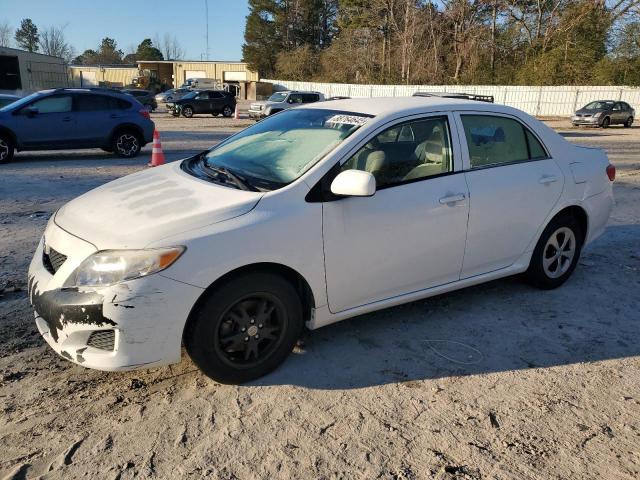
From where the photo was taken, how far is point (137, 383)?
321cm

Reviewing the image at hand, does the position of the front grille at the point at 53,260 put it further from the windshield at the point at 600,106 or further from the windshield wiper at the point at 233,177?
the windshield at the point at 600,106

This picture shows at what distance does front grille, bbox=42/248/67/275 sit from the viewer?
10.0ft

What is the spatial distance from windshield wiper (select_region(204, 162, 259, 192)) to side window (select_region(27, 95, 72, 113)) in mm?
9942

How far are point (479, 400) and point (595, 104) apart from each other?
3079 centimetres

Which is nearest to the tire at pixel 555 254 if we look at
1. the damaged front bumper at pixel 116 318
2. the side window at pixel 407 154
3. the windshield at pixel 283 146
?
the side window at pixel 407 154

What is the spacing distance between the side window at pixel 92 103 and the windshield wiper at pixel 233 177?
10.1m

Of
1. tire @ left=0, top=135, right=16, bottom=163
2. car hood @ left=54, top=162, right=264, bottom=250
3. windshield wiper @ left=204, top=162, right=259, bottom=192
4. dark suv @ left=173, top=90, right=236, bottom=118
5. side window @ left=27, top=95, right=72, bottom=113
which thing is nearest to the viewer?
car hood @ left=54, top=162, right=264, bottom=250

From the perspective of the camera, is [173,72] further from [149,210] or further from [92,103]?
[149,210]

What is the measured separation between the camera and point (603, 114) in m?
28.1

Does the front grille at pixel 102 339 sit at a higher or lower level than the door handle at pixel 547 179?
lower

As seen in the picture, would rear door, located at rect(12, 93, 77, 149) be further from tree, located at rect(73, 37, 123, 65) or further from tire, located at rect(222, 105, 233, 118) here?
tree, located at rect(73, 37, 123, 65)

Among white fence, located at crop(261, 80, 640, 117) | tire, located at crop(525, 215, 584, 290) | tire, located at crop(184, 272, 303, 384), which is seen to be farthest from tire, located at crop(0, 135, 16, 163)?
white fence, located at crop(261, 80, 640, 117)

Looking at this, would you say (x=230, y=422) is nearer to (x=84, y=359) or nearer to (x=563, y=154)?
(x=84, y=359)

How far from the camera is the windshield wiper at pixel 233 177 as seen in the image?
3345 mm
